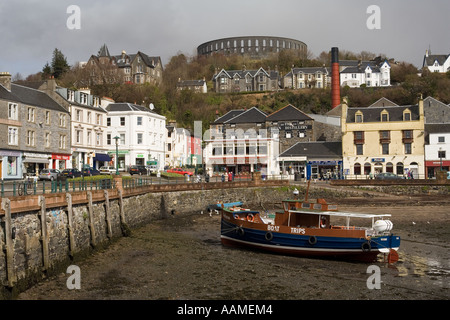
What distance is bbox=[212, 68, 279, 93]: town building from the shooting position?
113m

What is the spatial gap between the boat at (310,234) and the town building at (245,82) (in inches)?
3462

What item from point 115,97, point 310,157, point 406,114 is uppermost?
point 115,97

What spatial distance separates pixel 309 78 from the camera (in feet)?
372

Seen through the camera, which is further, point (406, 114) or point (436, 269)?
point (406, 114)

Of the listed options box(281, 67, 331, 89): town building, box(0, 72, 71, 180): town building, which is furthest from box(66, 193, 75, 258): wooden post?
box(281, 67, 331, 89): town building

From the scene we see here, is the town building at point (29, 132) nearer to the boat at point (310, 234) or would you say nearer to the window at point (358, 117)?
the boat at point (310, 234)

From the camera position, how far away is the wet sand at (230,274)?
54.1ft

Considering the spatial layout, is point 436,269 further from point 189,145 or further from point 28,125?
point 189,145

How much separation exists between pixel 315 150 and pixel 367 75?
5881 centimetres

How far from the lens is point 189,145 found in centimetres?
8588

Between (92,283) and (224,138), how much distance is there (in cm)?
5536

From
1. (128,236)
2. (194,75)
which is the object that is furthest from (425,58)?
(128,236)

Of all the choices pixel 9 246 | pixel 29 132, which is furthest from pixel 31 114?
pixel 9 246

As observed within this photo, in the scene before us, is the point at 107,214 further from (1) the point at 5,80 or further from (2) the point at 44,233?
(1) the point at 5,80
